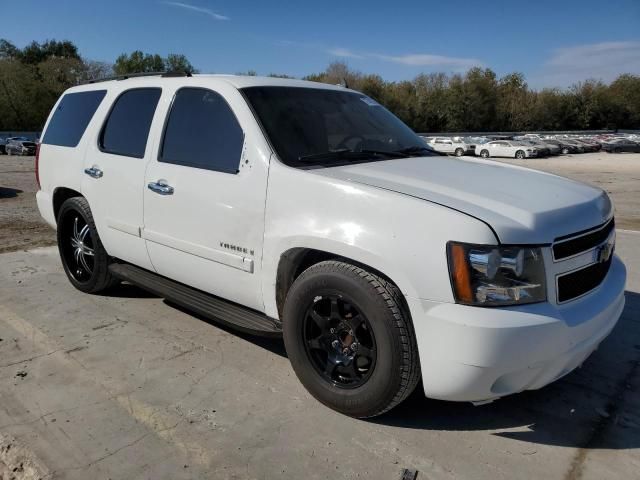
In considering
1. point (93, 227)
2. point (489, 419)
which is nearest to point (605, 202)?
point (489, 419)

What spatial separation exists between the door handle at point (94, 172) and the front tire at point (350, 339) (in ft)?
7.19

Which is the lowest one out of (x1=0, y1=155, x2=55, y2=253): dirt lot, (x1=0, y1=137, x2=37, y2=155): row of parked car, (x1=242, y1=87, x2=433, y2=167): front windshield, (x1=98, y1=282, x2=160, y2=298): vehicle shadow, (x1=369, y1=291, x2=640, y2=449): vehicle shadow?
(x1=0, y1=137, x2=37, y2=155): row of parked car

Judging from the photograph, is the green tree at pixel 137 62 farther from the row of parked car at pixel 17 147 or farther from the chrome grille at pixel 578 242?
the chrome grille at pixel 578 242

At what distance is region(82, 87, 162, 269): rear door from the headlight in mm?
2406

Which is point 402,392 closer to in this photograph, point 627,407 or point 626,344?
point 627,407

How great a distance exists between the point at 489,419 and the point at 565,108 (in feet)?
335

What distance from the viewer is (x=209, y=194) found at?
130 inches

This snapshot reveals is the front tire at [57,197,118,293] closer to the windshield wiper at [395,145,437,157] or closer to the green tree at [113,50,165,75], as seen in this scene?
the windshield wiper at [395,145,437,157]

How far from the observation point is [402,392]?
265 centimetres

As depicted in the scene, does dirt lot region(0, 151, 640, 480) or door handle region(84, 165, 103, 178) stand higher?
door handle region(84, 165, 103, 178)

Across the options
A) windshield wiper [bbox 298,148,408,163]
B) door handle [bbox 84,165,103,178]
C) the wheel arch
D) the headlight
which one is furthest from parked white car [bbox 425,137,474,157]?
the headlight

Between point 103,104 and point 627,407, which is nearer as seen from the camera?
point 627,407

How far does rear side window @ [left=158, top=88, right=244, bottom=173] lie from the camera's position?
3.32 m

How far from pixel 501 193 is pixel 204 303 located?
78.2 inches
